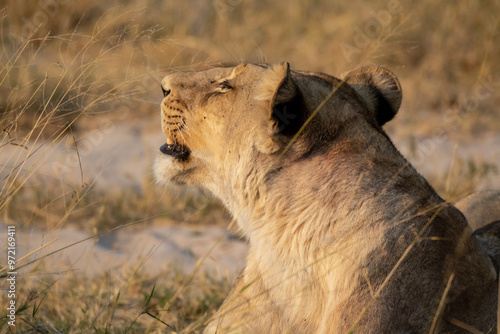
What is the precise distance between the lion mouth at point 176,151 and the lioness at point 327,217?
7 cm

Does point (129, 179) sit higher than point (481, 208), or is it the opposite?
point (129, 179)

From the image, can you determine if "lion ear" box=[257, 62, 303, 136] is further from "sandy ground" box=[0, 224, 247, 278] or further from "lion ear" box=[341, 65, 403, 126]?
"sandy ground" box=[0, 224, 247, 278]

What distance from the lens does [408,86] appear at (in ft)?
23.3

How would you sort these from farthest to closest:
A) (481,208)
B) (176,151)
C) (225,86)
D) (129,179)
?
(129,179)
(481,208)
(176,151)
(225,86)

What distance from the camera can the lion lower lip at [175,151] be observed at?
2490 millimetres

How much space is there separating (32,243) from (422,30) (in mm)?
5369

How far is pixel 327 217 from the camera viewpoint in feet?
7.07

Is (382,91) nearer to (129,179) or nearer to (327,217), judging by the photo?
(327,217)

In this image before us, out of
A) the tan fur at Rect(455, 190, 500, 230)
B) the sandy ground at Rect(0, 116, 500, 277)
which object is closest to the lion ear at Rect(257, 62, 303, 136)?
the sandy ground at Rect(0, 116, 500, 277)

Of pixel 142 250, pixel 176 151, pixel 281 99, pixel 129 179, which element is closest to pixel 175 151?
pixel 176 151

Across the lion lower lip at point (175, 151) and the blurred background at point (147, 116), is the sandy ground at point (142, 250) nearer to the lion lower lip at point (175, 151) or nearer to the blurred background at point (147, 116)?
the blurred background at point (147, 116)

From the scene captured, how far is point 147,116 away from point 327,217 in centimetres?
463

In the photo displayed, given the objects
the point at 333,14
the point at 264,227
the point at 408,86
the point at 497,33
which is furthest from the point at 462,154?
the point at 264,227

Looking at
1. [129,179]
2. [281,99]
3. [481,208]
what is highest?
[129,179]
